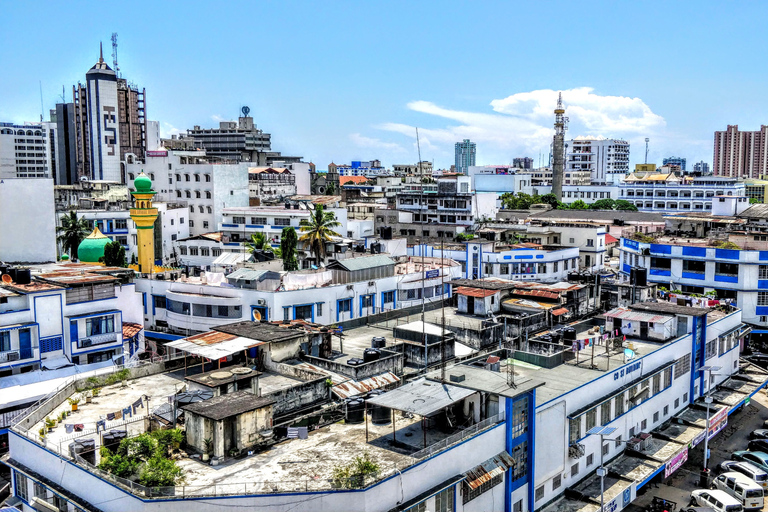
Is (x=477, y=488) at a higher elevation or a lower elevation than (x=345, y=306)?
lower

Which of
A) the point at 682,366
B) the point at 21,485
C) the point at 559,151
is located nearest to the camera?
the point at 21,485

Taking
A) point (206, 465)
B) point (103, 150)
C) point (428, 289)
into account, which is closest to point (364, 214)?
point (428, 289)

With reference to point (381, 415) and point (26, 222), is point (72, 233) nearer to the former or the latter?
point (26, 222)

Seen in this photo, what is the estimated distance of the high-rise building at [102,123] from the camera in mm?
167625

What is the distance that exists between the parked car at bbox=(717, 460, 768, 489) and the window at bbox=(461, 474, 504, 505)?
17.3 meters

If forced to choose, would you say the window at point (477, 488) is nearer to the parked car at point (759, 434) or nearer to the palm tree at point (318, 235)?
the parked car at point (759, 434)

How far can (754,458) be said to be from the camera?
3844 cm

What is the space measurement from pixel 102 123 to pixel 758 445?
6392 inches

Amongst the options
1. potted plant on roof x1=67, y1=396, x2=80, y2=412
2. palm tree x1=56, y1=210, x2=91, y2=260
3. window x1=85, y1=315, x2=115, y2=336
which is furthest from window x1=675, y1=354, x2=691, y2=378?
palm tree x1=56, y1=210, x2=91, y2=260

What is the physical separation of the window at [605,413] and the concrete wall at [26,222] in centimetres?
4890

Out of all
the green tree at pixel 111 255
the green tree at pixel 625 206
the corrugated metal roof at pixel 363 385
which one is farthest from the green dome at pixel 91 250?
the green tree at pixel 625 206

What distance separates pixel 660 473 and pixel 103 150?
16143 cm

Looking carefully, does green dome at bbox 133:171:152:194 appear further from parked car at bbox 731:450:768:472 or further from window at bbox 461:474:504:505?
parked car at bbox 731:450:768:472

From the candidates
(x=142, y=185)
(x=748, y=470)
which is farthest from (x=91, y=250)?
(x=748, y=470)
